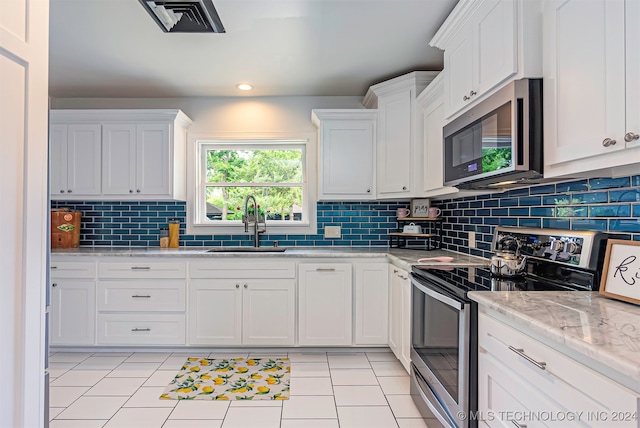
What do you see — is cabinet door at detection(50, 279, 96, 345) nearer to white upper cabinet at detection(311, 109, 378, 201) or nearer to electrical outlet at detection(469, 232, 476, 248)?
white upper cabinet at detection(311, 109, 378, 201)

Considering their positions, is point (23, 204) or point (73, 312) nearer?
point (23, 204)

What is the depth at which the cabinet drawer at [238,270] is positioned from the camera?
3.01m

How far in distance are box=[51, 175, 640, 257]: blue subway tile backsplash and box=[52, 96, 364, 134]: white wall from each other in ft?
2.80

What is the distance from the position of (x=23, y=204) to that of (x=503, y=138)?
178 cm

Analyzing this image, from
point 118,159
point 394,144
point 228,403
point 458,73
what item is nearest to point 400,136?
point 394,144

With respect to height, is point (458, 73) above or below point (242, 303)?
above

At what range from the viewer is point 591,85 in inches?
49.5

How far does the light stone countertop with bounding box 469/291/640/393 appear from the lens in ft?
2.68

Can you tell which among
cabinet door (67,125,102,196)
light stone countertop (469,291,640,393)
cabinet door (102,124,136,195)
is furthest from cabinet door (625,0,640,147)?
cabinet door (67,125,102,196)

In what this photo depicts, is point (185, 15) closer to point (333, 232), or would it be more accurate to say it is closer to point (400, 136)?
point (400, 136)

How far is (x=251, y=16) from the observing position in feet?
7.27

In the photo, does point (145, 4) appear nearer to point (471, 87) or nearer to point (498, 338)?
point (471, 87)

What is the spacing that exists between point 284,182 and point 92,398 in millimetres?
2347

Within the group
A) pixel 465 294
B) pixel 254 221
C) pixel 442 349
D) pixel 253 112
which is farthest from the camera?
pixel 253 112
